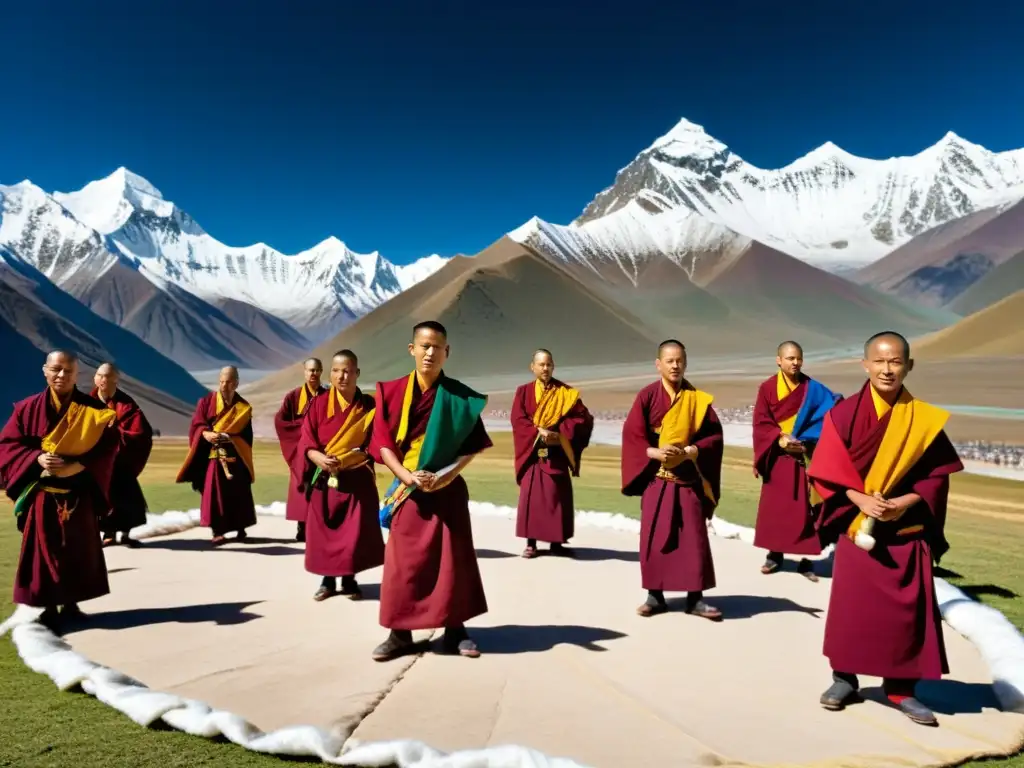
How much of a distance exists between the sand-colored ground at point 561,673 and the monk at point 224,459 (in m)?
1.54

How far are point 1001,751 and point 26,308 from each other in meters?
63.5

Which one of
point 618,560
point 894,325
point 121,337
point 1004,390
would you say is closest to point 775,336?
point 894,325

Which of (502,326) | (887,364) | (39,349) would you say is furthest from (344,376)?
(502,326)

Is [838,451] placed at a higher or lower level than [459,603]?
higher

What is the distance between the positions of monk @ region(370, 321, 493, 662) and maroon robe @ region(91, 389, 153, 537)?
4702 millimetres

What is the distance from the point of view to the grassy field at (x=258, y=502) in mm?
3424

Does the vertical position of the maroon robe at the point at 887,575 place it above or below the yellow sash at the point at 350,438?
below

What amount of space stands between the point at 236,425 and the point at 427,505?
4895mm

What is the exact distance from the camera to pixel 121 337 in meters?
109

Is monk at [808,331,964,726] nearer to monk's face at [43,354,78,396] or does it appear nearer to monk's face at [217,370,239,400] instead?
monk's face at [43,354,78,396]

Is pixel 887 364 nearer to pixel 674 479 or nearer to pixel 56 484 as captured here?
pixel 674 479

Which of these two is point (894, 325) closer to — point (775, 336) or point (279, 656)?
point (775, 336)

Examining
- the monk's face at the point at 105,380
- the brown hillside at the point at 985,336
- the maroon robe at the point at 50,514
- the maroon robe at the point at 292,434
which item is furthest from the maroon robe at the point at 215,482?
the brown hillside at the point at 985,336

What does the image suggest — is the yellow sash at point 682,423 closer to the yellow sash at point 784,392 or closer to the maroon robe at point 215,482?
the yellow sash at point 784,392
